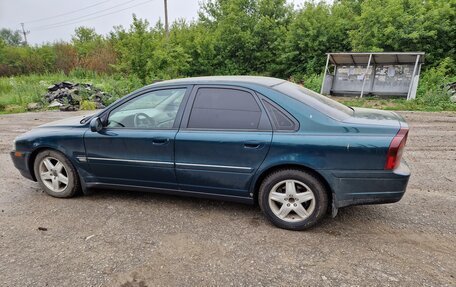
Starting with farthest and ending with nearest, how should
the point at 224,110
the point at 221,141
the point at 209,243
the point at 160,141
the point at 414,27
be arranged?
the point at 414,27 → the point at 160,141 → the point at 224,110 → the point at 221,141 → the point at 209,243

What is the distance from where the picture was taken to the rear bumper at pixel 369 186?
3.05m

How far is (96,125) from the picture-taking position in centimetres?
393

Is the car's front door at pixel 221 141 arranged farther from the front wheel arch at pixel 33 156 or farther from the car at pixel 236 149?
the front wheel arch at pixel 33 156

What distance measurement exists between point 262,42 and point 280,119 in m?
19.7

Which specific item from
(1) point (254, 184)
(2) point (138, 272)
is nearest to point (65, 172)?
(2) point (138, 272)

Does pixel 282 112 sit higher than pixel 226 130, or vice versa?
pixel 282 112

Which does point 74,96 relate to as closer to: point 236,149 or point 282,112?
point 236,149

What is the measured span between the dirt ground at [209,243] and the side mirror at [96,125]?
962mm

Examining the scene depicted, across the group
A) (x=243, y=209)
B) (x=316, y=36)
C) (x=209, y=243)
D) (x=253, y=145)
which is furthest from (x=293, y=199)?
(x=316, y=36)

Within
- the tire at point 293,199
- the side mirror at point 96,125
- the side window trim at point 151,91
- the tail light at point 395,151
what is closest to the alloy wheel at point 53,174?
the side mirror at point 96,125

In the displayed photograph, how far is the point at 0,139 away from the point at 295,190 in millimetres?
8381

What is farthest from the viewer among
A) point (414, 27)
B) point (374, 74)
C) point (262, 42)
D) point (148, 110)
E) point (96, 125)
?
point (262, 42)

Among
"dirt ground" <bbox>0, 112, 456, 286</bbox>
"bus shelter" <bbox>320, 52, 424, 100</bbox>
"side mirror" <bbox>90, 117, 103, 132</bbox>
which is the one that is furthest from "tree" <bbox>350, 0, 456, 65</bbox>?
"side mirror" <bbox>90, 117, 103, 132</bbox>

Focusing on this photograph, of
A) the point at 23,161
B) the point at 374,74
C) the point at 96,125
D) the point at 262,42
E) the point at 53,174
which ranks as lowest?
the point at 53,174
